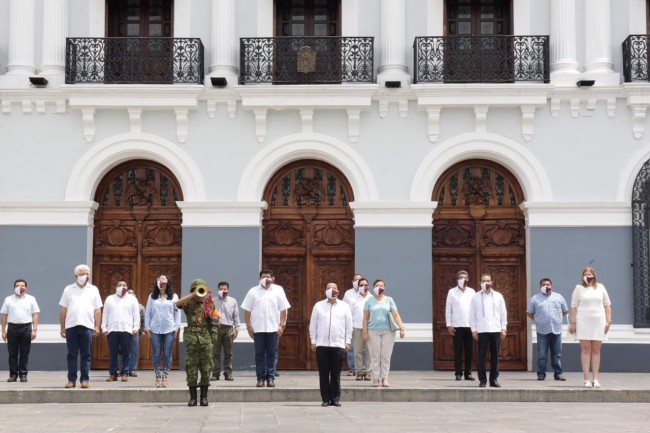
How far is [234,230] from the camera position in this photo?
2188 cm

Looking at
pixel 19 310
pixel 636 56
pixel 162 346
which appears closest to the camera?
pixel 162 346

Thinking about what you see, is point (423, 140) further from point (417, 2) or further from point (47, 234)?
point (47, 234)

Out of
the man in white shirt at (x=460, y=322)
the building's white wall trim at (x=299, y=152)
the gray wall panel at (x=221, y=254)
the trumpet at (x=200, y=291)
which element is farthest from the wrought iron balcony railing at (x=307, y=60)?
the trumpet at (x=200, y=291)

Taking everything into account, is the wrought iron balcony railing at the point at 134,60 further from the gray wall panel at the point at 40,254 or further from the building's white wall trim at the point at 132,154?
the gray wall panel at the point at 40,254

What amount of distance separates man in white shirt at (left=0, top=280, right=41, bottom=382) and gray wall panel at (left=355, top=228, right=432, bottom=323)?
6.14 meters

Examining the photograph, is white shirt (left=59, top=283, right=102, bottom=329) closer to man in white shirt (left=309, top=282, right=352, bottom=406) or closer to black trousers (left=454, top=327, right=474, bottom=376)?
man in white shirt (left=309, top=282, right=352, bottom=406)

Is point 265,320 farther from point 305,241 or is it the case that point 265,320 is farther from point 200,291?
point 305,241

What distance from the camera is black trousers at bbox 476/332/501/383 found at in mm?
18297

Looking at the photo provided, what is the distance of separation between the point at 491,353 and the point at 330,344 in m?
3.46

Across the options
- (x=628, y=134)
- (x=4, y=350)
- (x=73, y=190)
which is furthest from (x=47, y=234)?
(x=628, y=134)

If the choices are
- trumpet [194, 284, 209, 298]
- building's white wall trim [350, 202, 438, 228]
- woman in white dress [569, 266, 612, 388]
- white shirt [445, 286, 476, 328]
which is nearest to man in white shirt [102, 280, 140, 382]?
trumpet [194, 284, 209, 298]

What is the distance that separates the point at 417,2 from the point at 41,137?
25.5 ft

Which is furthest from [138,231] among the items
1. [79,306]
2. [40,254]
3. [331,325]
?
[331,325]

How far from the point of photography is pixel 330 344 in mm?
16297
